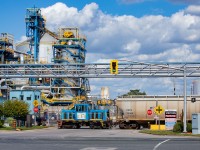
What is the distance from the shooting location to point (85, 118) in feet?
207

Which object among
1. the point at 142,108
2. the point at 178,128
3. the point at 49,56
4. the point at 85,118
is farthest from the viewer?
the point at 49,56

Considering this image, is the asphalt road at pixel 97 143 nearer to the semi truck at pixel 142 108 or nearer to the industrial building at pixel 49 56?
the semi truck at pixel 142 108

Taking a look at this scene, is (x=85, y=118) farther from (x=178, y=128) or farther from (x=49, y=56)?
(x=49, y=56)

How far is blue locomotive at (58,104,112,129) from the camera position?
6216 cm

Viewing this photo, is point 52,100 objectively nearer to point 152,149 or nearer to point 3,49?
point 3,49

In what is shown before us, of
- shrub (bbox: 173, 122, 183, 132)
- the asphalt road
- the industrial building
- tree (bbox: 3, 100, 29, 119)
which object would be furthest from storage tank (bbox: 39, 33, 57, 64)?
the asphalt road

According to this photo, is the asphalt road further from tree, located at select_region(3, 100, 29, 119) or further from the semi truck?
tree, located at select_region(3, 100, 29, 119)

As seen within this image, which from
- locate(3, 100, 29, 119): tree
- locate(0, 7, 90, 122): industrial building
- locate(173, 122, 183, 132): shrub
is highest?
locate(0, 7, 90, 122): industrial building

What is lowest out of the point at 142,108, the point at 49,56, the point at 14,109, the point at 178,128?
the point at 178,128

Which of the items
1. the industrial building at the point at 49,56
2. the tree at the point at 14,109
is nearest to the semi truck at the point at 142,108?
the tree at the point at 14,109

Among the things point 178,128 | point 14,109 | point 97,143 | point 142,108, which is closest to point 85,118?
point 142,108

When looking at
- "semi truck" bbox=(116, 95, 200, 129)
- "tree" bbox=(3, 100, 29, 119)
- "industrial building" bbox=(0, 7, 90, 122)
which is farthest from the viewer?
"industrial building" bbox=(0, 7, 90, 122)

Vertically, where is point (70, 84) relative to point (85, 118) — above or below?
above

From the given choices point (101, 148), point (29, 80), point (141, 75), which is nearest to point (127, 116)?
point (141, 75)
